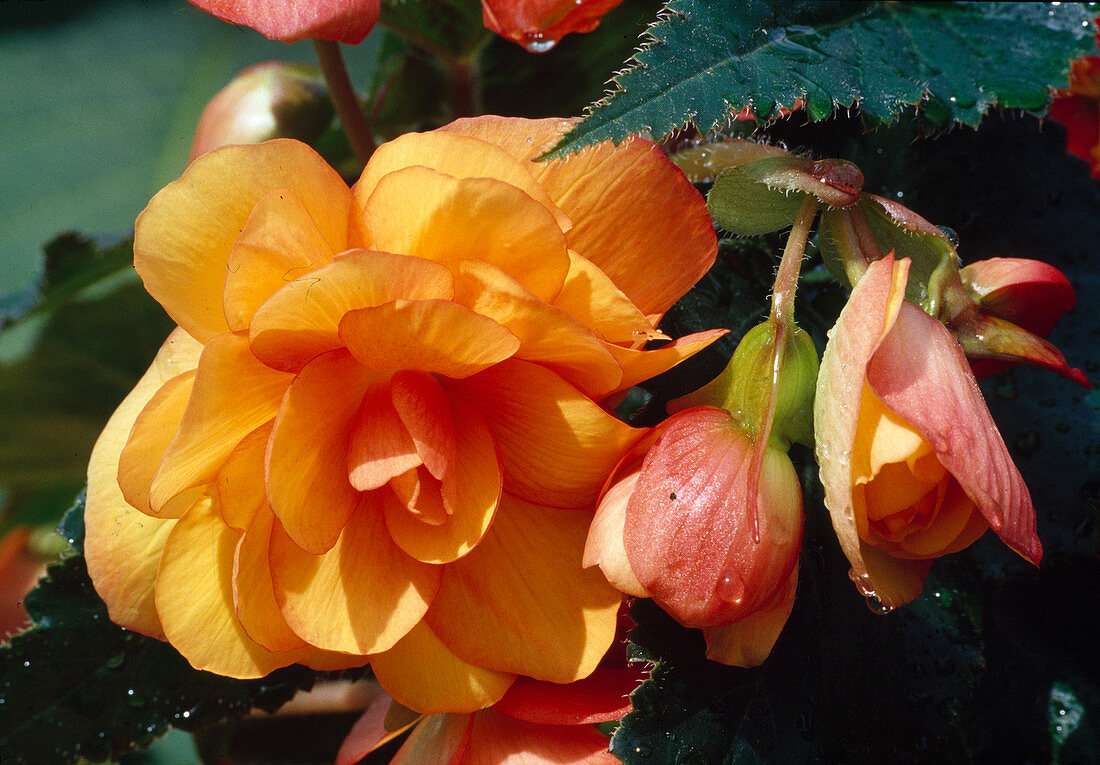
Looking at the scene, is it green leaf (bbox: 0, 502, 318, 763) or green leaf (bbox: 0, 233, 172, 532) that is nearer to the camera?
green leaf (bbox: 0, 502, 318, 763)

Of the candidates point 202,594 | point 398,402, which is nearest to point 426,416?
point 398,402

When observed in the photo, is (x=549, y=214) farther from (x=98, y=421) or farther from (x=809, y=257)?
(x=98, y=421)

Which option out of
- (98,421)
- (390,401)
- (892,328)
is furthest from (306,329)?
(98,421)

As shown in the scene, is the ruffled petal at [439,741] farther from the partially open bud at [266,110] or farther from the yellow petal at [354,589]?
the partially open bud at [266,110]

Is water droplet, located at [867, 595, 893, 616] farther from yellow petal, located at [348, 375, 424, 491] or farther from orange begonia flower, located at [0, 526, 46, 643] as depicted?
orange begonia flower, located at [0, 526, 46, 643]

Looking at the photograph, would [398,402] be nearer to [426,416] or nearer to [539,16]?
[426,416]

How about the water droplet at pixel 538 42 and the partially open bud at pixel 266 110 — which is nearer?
the water droplet at pixel 538 42

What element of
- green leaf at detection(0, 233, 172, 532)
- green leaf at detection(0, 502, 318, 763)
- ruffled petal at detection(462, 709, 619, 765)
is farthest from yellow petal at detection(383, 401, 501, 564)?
green leaf at detection(0, 233, 172, 532)

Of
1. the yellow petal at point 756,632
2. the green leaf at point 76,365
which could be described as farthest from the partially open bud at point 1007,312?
the green leaf at point 76,365
